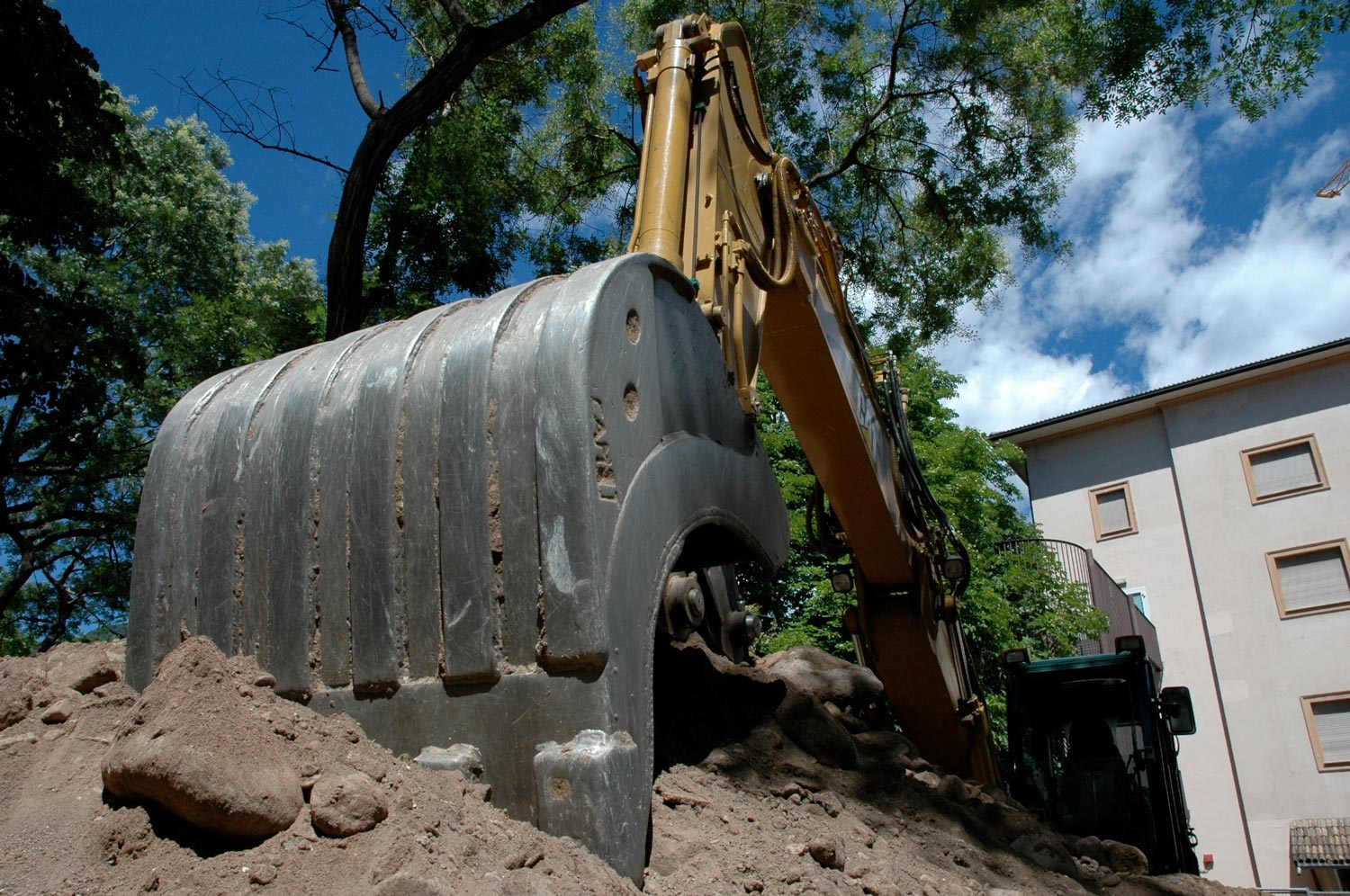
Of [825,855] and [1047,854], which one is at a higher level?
[825,855]

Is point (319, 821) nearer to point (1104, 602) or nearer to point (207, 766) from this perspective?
point (207, 766)

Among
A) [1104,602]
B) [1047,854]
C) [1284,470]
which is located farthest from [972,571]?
[1284,470]

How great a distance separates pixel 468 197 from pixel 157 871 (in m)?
12.0

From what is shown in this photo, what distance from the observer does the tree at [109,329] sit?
32.6 ft

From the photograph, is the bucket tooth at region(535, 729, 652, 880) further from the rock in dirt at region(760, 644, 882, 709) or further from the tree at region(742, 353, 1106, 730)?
the tree at region(742, 353, 1106, 730)

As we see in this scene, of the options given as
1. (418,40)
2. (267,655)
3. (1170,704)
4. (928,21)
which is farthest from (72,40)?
(928,21)

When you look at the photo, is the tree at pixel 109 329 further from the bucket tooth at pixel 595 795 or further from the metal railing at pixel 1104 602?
the metal railing at pixel 1104 602

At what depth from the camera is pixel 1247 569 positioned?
2203 cm

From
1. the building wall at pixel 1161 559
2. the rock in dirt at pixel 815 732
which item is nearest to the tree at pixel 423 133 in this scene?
the rock in dirt at pixel 815 732

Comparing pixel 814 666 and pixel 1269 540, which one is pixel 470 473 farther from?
pixel 1269 540

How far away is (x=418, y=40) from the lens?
12297mm

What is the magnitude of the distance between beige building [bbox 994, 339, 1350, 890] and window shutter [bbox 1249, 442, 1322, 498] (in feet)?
0.09

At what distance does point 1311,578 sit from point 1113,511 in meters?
4.15

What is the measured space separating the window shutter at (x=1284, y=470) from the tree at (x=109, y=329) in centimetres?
1896
